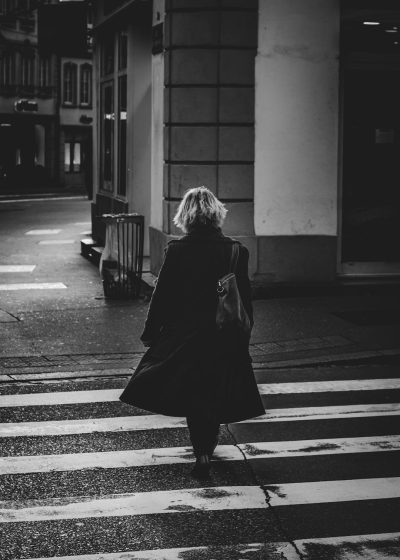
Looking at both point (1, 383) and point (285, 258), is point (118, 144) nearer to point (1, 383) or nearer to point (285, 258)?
point (285, 258)

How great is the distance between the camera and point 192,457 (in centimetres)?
685

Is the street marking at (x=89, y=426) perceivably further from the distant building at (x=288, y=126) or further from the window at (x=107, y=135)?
the window at (x=107, y=135)

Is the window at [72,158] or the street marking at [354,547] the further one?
the window at [72,158]

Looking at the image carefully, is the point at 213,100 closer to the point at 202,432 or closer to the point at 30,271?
the point at 30,271

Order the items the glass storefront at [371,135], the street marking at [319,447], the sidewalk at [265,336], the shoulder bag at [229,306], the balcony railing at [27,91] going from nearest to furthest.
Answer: the shoulder bag at [229,306], the street marking at [319,447], the sidewalk at [265,336], the glass storefront at [371,135], the balcony railing at [27,91]

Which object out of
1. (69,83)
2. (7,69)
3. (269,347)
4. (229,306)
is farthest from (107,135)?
(69,83)

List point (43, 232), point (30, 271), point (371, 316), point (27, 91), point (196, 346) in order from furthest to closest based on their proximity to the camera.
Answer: point (27, 91) < point (43, 232) < point (30, 271) < point (371, 316) < point (196, 346)

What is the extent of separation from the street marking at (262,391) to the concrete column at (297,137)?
15.9 feet

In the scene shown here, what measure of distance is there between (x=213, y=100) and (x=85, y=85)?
46379mm

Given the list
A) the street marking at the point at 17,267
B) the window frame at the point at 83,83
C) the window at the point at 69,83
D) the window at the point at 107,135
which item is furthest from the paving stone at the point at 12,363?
the window frame at the point at 83,83

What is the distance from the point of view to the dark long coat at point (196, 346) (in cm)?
639

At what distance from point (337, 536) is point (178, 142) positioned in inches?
352

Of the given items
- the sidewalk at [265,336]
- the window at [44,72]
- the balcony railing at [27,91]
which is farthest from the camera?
the window at [44,72]

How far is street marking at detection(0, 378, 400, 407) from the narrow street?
17 mm
